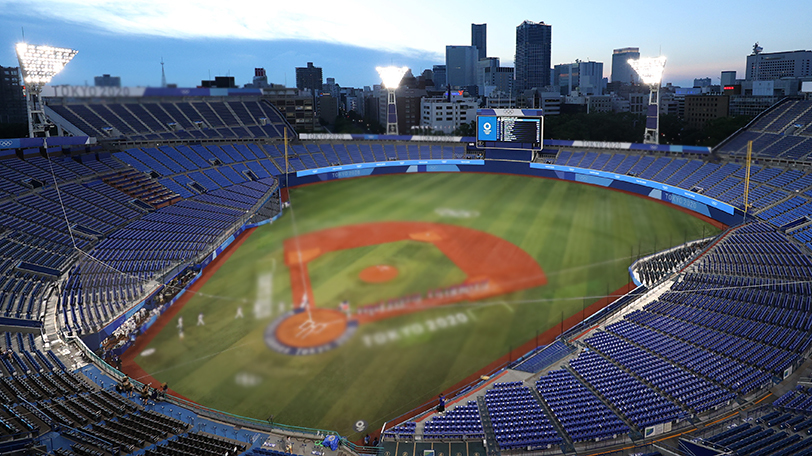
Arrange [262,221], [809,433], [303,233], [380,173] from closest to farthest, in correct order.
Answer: [809,433] < [303,233] < [262,221] < [380,173]

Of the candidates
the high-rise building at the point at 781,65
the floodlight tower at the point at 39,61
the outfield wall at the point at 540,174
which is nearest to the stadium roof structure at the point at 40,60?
the floodlight tower at the point at 39,61

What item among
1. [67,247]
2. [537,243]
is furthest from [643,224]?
[67,247]

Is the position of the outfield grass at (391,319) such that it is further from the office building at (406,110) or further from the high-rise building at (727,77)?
the high-rise building at (727,77)

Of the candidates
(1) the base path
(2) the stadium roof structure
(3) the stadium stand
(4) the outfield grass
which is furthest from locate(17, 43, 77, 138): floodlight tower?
(1) the base path

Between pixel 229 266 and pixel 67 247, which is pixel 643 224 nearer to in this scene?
pixel 229 266

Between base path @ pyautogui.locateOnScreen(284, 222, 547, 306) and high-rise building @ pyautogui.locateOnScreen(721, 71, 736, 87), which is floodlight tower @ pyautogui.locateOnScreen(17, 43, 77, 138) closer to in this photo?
base path @ pyautogui.locateOnScreen(284, 222, 547, 306)

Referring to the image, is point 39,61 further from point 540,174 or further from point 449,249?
point 540,174

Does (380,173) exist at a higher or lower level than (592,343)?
higher
